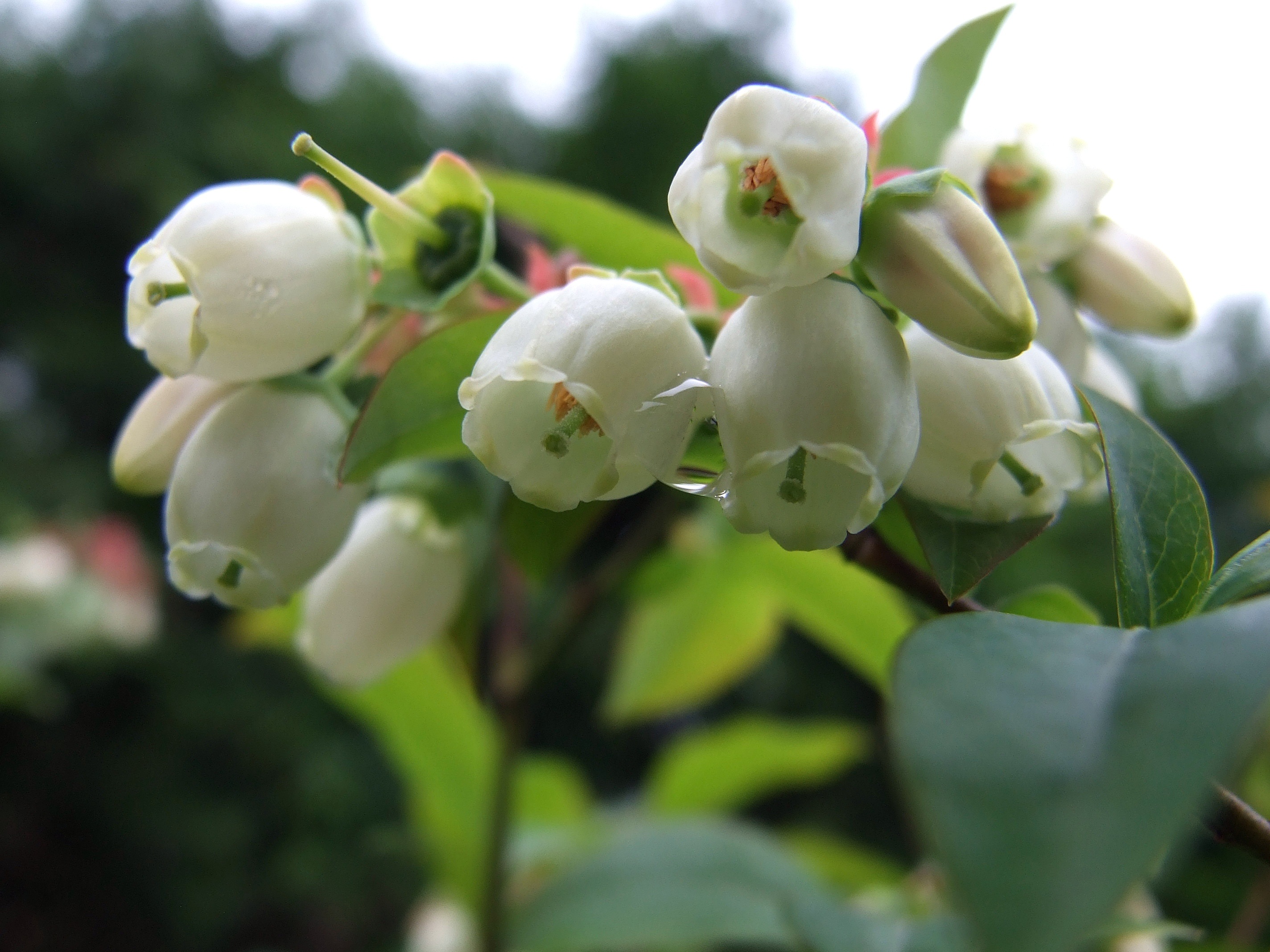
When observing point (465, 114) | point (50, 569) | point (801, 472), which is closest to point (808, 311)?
point (801, 472)

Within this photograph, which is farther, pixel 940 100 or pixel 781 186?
pixel 940 100

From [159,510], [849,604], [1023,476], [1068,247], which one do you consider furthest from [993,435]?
[159,510]

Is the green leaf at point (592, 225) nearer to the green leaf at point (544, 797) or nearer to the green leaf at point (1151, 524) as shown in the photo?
the green leaf at point (1151, 524)

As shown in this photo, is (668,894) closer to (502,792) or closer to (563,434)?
(502,792)

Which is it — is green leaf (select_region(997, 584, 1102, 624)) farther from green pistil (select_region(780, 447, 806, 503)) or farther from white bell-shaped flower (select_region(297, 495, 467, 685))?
white bell-shaped flower (select_region(297, 495, 467, 685))

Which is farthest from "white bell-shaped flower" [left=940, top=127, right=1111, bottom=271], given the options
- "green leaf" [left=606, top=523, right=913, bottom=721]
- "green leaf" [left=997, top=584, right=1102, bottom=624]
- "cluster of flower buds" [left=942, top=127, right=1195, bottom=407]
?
"green leaf" [left=606, top=523, right=913, bottom=721]

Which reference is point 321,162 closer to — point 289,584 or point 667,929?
point 289,584

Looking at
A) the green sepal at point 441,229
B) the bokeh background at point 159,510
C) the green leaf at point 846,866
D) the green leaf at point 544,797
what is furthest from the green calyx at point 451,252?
the bokeh background at point 159,510
